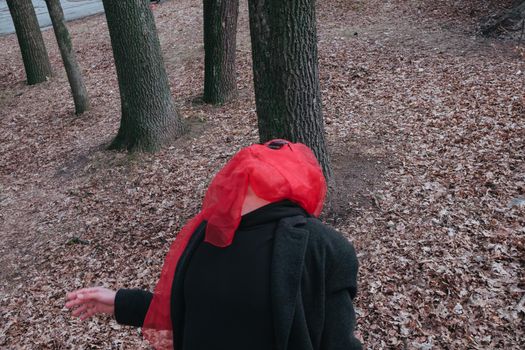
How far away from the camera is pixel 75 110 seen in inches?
413

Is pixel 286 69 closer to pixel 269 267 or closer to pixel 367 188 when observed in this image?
pixel 367 188

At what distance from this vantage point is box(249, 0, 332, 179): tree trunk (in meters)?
4.41

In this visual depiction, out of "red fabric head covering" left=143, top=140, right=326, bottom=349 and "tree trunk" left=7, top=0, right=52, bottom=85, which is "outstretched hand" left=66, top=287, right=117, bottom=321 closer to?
"red fabric head covering" left=143, top=140, right=326, bottom=349

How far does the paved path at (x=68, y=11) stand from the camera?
1902cm

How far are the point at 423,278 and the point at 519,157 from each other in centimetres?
249

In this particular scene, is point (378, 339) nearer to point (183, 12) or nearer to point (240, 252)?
point (240, 252)

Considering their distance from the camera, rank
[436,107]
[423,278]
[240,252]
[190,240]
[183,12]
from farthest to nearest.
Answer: [183,12], [436,107], [423,278], [190,240], [240,252]

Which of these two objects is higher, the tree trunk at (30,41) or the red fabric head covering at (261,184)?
the red fabric head covering at (261,184)

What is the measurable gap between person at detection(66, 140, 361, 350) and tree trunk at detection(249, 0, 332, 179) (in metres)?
2.77

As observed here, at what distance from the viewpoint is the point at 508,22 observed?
10.0 metres

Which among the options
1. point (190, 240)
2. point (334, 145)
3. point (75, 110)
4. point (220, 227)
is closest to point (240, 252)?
point (220, 227)

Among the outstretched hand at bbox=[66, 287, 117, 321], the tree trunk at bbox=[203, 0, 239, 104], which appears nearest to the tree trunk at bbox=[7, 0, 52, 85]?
the tree trunk at bbox=[203, 0, 239, 104]

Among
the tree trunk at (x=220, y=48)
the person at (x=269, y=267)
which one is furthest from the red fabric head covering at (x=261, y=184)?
the tree trunk at (x=220, y=48)

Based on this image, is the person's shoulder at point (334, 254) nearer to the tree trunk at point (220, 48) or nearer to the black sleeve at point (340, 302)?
the black sleeve at point (340, 302)
